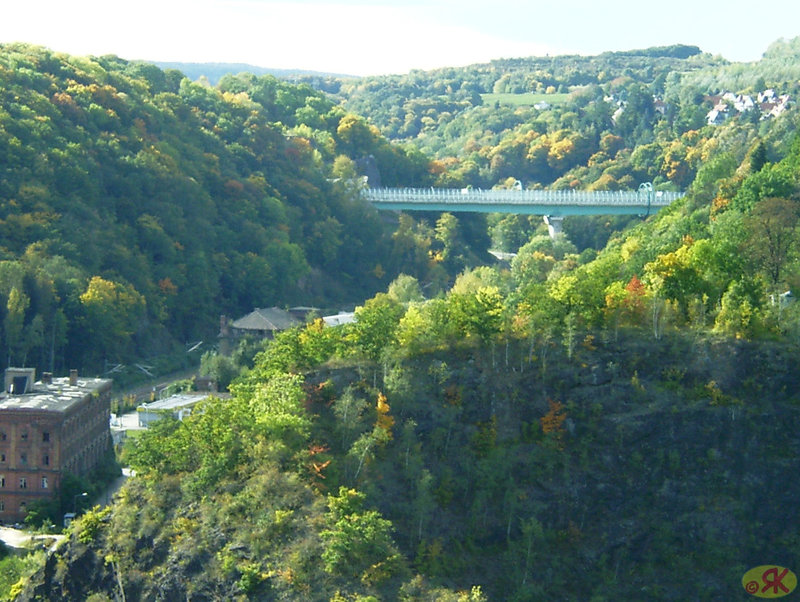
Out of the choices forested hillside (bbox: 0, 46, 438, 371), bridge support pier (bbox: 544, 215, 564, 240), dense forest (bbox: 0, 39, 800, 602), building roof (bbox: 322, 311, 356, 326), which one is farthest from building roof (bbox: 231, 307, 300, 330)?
bridge support pier (bbox: 544, 215, 564, 240)

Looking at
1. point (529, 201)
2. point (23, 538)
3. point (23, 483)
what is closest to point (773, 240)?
point (23, 538)

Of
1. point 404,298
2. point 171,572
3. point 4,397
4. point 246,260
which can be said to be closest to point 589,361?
point 171,572

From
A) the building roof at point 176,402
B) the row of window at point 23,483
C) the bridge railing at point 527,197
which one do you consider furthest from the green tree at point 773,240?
the bridge railing at point 527,197

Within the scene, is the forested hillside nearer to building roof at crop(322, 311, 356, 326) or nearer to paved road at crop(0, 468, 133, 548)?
building roof at crop(322, 311, 356, 326)

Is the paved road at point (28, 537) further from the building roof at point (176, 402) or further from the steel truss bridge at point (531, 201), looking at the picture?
the steel truss bridge at point (531, 201)

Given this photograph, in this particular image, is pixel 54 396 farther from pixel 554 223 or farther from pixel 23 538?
pixel 554 223
